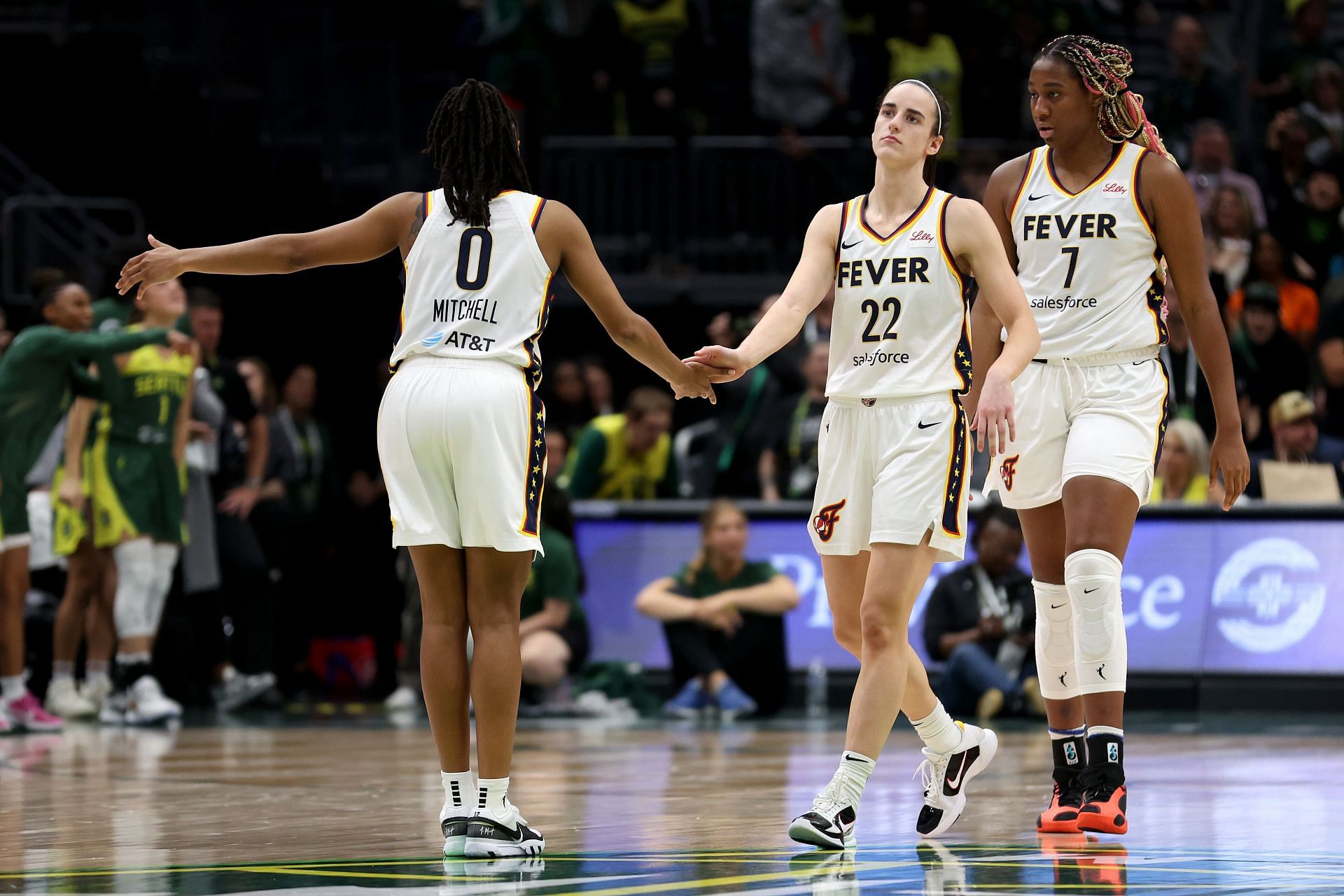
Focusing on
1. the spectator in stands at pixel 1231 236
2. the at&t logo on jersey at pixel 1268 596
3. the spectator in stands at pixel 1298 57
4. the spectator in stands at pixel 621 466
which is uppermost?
the spectator in stands at pixel 1298 57

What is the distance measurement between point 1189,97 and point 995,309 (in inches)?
452

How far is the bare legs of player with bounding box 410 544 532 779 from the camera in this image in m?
6.13

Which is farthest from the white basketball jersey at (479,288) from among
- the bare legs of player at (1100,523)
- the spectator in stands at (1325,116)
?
the spectator in stands at (1325,116)

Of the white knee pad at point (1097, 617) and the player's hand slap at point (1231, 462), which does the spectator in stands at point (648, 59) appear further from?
the white knee pad at point (1097, 617)

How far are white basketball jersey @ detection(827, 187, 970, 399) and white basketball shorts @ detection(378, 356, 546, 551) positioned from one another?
1080mm

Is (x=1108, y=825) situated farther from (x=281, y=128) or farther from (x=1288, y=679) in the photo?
(x=281, y=128)

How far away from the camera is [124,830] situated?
22.5 ft

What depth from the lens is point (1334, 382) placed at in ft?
46.0

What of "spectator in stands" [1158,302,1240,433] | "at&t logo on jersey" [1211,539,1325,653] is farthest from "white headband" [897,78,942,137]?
"spectator in stands" [1158,302,1240,433]

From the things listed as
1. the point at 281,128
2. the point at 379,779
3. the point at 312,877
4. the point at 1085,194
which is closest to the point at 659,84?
the point at 281,128

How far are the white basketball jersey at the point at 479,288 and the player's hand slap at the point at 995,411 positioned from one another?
1355 millimetres

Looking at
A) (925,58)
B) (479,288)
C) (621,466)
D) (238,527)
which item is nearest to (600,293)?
(479,288)

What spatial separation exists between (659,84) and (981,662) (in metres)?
7.64

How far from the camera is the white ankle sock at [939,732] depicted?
22.3ft
